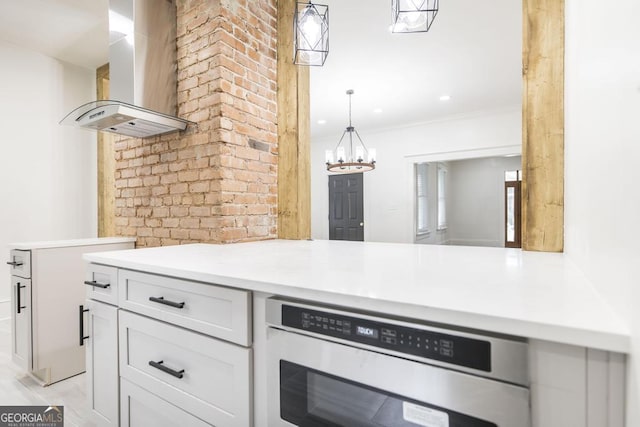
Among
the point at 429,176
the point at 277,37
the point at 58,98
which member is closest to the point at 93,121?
the point at 277,37

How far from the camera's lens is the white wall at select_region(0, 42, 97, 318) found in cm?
336

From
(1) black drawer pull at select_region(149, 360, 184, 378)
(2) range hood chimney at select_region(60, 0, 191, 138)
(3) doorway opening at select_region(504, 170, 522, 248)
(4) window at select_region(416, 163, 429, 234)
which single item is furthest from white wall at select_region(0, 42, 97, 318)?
(3) doorway opening at select_region(504, 170, 522, 248)

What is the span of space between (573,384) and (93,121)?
2.36 meters

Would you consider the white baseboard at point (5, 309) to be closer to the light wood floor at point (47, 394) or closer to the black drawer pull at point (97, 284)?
the light wood floor at point (47, 394)

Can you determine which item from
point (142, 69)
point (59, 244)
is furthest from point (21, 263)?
point (142, 69)

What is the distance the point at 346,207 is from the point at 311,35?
5.46 metres

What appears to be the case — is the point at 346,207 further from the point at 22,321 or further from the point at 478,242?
the point at 22,321

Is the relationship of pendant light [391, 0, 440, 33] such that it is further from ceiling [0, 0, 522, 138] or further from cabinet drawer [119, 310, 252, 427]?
Result: ceiling [0, 0, 522, 138]

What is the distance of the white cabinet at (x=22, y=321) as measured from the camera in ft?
6.70

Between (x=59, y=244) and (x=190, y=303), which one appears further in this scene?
(x=59, y=244)

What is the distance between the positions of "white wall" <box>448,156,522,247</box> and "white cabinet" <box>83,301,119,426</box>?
26.5 ft

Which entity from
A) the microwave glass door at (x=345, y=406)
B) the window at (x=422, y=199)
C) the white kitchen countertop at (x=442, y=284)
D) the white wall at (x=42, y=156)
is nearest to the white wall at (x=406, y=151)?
the window at (x=422, y=199)

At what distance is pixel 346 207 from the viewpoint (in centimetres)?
689

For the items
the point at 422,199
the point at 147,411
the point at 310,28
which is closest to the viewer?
the point at 147,411
